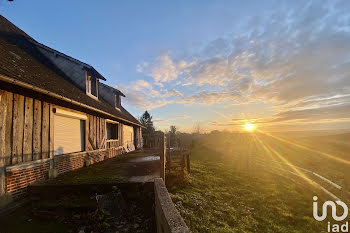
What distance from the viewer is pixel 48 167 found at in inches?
247

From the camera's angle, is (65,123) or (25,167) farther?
(65,123)

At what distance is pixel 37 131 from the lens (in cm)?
586

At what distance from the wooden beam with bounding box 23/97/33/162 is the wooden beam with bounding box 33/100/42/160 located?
4.7 inches

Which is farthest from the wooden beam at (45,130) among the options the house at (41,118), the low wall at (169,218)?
the low wall at (169,218)

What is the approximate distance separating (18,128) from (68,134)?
2.44 m

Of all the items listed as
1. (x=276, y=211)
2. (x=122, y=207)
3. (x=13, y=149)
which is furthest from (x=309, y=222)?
(x=13, y=149)

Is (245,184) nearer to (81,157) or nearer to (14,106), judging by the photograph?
(81,157)

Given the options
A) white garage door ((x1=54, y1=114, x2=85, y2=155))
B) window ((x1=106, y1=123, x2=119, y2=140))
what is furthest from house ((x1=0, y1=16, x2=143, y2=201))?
window ((x1=106, y1=123, x2=119, y2=140))

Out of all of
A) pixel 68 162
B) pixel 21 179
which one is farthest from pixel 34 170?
pixel 68 162

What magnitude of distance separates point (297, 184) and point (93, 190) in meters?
11.1

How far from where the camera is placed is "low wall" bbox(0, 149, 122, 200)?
192 inches

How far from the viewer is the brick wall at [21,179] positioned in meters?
4.84

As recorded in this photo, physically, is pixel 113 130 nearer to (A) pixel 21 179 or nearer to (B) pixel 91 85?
(B) pixel 91 85

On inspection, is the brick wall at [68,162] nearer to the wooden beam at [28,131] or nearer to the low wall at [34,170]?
the low wall at [34,170]
